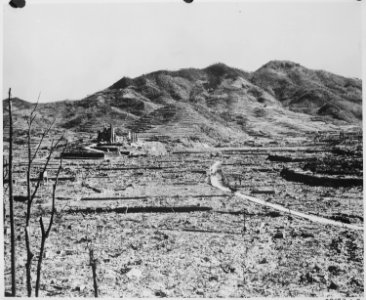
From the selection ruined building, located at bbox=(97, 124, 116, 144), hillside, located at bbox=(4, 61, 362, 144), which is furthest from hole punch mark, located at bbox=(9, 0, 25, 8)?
ruined building, located at bbox=(97, 124, 116, 144)

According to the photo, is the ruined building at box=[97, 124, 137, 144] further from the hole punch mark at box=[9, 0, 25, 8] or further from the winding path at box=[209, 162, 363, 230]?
the hole punch mark at box=[9, 0, 25, 8]

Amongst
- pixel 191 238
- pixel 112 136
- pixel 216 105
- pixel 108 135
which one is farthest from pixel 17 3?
pixel 216 105

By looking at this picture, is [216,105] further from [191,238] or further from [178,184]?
[191,238]

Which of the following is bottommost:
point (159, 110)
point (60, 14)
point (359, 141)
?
point (359, 141)

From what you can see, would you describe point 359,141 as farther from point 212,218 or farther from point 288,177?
point 288,177

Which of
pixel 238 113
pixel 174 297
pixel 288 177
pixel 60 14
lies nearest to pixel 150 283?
pixel 174 297
